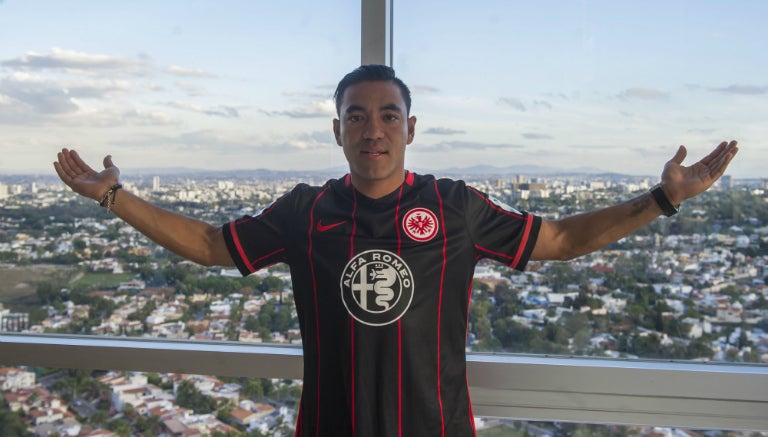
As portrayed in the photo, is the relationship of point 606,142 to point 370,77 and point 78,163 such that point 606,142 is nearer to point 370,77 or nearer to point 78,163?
point 370,77

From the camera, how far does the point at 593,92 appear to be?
1.75 meters

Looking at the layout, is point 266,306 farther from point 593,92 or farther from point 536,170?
point 593,92

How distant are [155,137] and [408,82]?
91 centimetres

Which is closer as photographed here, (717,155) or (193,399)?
(717,155)

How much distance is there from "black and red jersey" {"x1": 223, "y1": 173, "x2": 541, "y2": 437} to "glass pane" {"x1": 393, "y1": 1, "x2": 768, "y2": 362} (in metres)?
0.41

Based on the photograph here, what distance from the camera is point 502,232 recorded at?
4.72 feet

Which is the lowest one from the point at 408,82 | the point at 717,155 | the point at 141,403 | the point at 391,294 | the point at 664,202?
the point at 141,403

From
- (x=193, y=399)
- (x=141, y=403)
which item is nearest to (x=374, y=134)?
(x=193, y=399)

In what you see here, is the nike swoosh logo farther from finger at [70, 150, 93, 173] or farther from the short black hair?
finger at [70, 150, 93, 173]

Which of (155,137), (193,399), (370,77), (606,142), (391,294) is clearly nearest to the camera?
(391,294)

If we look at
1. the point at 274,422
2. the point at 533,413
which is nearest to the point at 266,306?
the point at 274,422

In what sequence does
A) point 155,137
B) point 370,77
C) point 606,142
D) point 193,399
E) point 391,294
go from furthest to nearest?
1. point 155,137
2. point 193,399
3. point 606,142
4. point 370,77
5. point 391,294

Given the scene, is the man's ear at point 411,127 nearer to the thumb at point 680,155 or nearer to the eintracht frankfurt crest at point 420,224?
the eintracht frankfurt crest at point 420,224

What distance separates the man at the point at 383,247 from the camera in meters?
1.35
